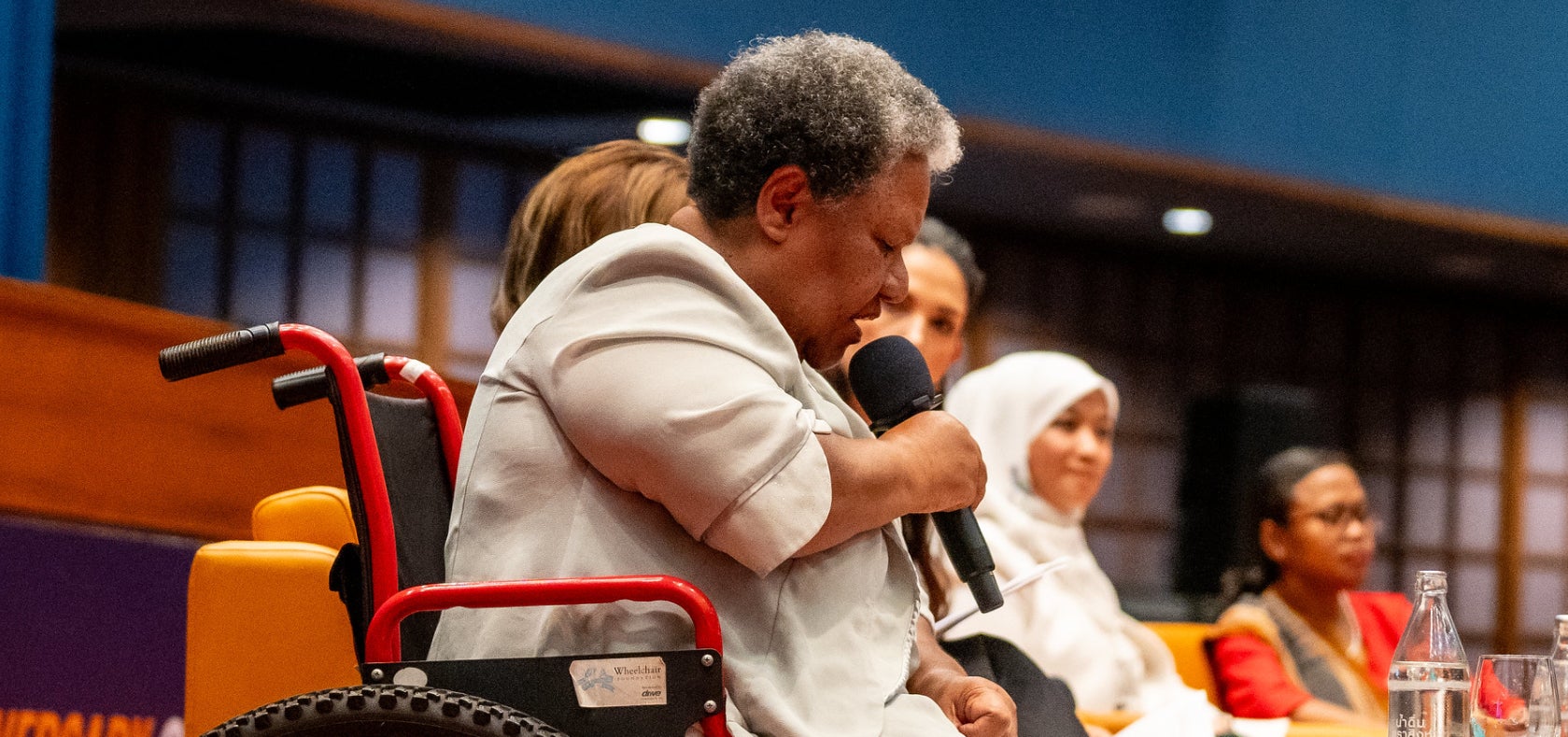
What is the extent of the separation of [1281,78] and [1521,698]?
5203 millimetres

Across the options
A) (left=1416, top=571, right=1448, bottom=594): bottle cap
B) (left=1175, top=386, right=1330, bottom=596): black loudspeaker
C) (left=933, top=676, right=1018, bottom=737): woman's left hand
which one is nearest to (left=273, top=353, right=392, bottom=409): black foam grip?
(left=933, top=676, right=1018, bottom=737): woman's left hand

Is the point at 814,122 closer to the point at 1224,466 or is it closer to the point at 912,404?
the point at 912,404

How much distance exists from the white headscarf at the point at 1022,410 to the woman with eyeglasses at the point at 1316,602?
566mm

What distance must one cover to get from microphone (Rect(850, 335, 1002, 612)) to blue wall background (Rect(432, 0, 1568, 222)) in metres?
4.18

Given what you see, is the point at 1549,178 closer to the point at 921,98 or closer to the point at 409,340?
the point at 409,340

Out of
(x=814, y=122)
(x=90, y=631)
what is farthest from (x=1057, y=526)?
(x=814, y=122)

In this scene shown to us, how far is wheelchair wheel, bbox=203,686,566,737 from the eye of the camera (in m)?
1.04

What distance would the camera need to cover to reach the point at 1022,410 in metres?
3.13

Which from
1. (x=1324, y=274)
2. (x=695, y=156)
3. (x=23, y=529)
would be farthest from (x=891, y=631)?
(x=1324, y=274)

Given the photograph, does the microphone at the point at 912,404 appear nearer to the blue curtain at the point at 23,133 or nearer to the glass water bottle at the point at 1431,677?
the glass water bottle at the point at 1431,677

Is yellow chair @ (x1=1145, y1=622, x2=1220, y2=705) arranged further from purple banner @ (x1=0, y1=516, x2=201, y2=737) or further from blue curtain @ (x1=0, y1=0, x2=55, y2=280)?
blue curtain @ (x1=0, y1=0, x2=55, y2=280)

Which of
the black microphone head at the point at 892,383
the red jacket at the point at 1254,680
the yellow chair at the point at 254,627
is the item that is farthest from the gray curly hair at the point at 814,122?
the red jacket at the point at 1254,680

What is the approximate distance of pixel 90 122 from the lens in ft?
18.8

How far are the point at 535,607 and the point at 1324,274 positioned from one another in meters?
8.65
